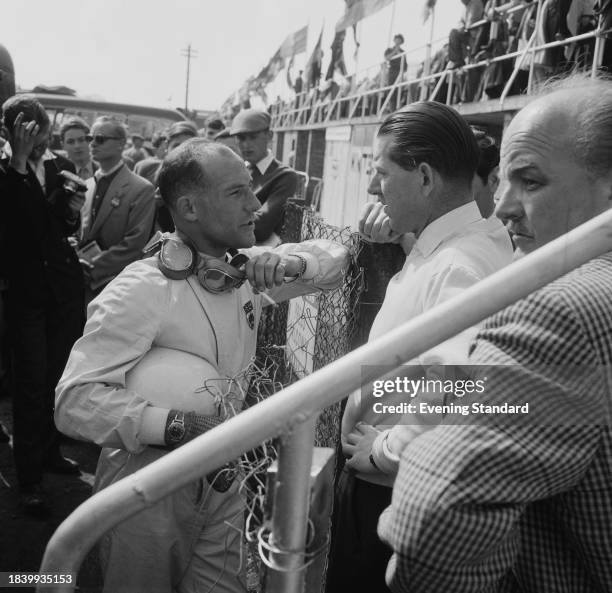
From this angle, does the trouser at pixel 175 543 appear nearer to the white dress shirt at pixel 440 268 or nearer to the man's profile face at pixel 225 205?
the white dress shirt at pixel 440 268

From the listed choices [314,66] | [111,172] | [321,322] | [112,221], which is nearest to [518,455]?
[321,322]

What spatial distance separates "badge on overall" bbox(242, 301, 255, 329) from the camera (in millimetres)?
2297

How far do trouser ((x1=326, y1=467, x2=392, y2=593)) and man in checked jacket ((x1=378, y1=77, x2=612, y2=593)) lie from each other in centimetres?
77

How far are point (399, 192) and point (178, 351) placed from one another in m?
0.85

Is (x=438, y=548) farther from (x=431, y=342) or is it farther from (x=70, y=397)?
(x=70, y=397)

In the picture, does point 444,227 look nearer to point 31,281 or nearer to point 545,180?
point 545,180

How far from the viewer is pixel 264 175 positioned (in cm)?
516

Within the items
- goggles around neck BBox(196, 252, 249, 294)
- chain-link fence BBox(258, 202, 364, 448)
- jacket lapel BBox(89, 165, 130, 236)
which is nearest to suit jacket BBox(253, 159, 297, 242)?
chain-link fence BBox(258, 202, 364, 448)

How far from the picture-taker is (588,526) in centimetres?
106

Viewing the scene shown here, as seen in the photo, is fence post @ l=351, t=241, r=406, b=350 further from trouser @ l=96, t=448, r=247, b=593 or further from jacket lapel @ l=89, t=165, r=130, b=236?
jacket lapel @ l=89, t=165, r=130, b=236

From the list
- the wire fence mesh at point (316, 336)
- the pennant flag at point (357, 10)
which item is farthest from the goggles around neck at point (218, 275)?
the pennant flag at point (357, 10)

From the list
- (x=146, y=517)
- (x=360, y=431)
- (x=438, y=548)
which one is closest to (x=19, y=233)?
(x=146, y=517)

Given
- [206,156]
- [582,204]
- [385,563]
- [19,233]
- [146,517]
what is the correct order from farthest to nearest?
1. [19,233]
2. [206,156]
3. [146,517]
4. [385,563]
5. [582,204]

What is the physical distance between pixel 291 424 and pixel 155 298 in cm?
118
